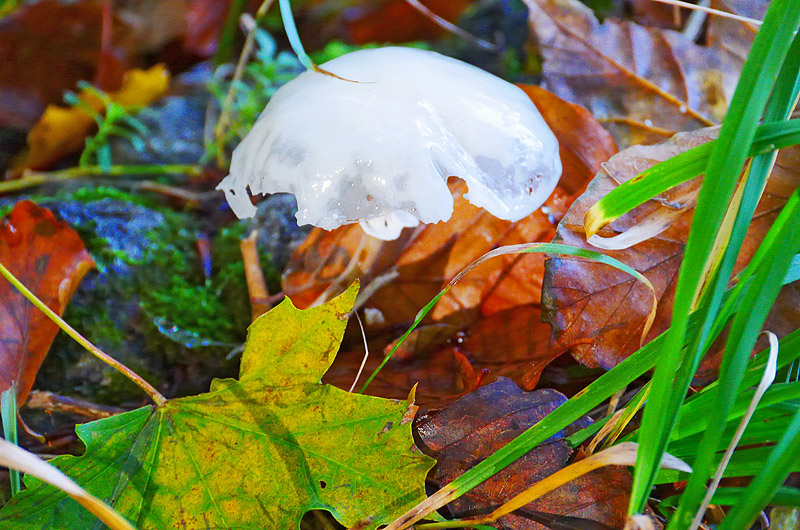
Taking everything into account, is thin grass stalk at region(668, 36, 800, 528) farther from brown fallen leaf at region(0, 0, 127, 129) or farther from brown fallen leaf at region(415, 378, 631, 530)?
brown fallen leaf at region(0, 0, 127, 129)

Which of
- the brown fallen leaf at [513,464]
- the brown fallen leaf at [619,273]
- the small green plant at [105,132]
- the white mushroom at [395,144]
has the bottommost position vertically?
the small green plant at [105,132]

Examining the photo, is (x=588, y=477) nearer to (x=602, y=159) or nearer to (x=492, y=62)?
(x=602, y=159)

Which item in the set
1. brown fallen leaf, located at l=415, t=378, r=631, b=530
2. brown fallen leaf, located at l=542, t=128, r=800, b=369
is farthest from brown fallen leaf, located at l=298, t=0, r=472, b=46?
brown fallen leaf, located at l=415, t=378, r=631, b=530

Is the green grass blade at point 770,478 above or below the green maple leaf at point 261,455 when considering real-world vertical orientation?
above

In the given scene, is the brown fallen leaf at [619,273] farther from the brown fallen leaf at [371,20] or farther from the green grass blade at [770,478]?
the brown fallen leaf at [371,20]

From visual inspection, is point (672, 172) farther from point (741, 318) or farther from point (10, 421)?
point (10, 421)

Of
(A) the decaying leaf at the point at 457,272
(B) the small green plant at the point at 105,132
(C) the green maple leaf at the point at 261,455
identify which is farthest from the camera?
(B) the small green plant at the point at 105,132

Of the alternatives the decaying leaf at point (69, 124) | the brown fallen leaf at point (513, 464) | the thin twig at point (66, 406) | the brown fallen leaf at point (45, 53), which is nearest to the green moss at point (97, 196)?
the decaying leaf at point (69, 124)
